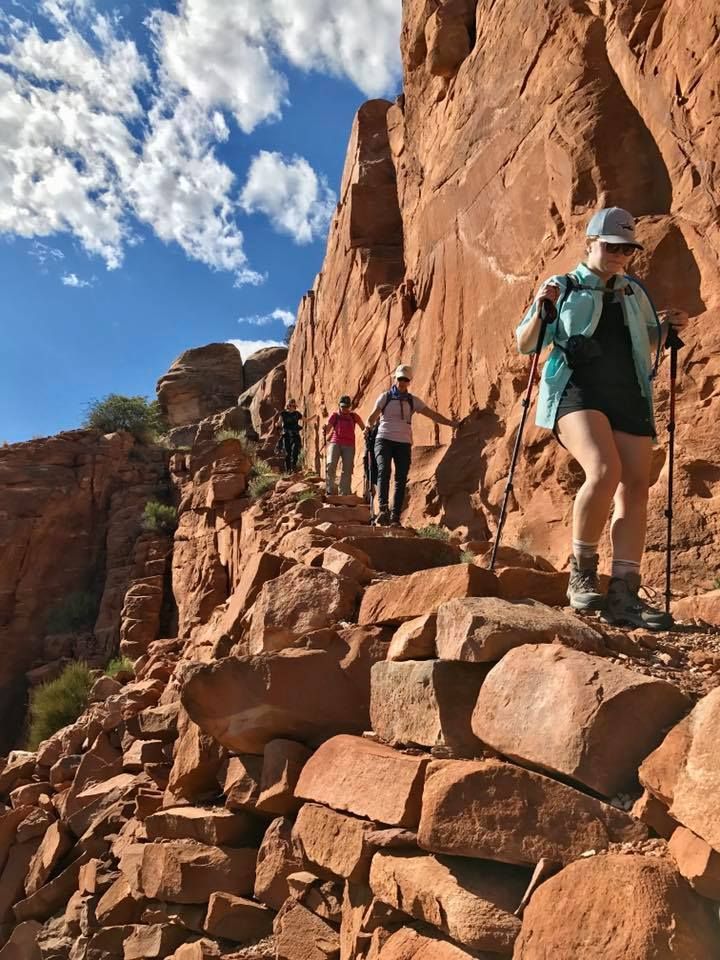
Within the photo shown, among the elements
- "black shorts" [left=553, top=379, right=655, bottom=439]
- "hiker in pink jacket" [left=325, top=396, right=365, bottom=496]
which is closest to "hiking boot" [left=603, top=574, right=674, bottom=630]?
"black shorts" [left=553, top=379, right=655, bottom=439]

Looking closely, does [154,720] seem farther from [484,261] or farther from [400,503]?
[484,261]

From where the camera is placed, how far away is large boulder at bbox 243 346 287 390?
105 ft

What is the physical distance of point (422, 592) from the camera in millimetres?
4121

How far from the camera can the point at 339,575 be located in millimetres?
4875

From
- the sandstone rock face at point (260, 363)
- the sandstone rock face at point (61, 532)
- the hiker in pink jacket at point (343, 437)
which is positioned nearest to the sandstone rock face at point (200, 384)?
the sandstone rock face at point (260, 363)

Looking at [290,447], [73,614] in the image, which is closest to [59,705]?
[73,614]

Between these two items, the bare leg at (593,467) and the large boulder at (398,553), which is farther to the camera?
the large boulder at (398,553)

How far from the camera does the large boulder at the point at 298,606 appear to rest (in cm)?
468

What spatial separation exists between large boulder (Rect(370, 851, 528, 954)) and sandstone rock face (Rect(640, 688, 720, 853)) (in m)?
0.61

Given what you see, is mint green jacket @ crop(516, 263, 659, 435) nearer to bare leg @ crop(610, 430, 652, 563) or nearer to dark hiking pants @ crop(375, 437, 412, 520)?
bare leg @ crop(610, 430, 652, 563)

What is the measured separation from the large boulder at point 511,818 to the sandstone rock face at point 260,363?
29646 mm

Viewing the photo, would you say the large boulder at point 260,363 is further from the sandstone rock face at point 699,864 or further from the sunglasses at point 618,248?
the sandstone rock face at point 699,864

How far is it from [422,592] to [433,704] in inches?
37.3

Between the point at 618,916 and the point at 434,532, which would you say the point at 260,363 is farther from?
the point at 618,916
